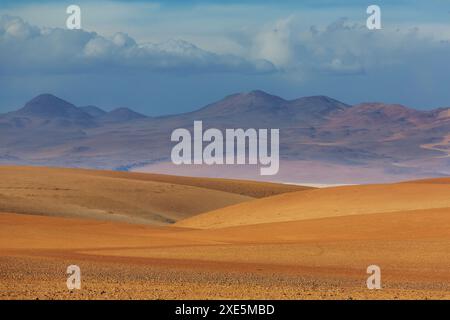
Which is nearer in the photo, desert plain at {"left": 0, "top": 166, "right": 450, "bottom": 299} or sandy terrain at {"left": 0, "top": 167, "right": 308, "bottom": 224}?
desert plain at {"left": 0, "top": 166, "right": 450, "bottom": 299}

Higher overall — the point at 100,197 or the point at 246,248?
the point at 100,197

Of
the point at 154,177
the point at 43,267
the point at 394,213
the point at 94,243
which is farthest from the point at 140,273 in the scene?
the point at 154,177

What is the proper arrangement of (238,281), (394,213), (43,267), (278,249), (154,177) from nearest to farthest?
(238,281) < (43,267) < (278,249) < (394,213) < (154,177)

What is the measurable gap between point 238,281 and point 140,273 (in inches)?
125

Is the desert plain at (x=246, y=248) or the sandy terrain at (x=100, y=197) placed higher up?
the sandy terrain at (x=100, y=197)

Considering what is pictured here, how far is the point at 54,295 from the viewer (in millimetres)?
21188

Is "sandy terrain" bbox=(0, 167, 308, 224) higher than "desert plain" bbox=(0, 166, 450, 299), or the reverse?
"sandy terrain" bbox=(0, 167, 308, 224)

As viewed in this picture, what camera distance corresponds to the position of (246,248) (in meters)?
38.4

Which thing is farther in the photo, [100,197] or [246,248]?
[100,197]

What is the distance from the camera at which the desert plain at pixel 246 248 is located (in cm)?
2420

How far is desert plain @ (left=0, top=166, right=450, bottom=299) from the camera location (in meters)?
24.2

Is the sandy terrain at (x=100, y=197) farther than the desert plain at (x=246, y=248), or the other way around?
the sandy terrain at (x=100, y=197)
